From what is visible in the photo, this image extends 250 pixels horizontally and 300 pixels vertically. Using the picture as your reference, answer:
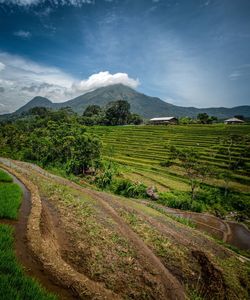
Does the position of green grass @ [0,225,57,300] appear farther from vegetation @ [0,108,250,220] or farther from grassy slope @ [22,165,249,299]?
vegetation @ [0,108,250,220]

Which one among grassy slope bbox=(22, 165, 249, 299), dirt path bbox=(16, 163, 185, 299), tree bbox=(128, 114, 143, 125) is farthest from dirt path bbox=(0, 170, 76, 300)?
tree bbox=(128, 114, 143, 125)

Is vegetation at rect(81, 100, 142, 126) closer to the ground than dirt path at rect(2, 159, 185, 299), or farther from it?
farther from it

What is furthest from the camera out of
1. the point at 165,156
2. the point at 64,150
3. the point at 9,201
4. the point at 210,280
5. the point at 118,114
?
the point at 118,114

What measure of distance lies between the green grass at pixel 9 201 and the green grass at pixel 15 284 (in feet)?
12.4

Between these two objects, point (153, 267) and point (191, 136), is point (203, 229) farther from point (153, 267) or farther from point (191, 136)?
point (191, 136)

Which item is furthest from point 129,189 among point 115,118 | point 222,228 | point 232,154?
point 115,118

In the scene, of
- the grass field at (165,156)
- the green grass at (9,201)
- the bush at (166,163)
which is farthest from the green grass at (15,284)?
the bush at (166,163)

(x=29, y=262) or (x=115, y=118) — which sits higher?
(x=115, y=118)

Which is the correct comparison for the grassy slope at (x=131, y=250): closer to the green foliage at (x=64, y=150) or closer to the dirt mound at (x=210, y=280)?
the dirt mound at (x=210, y=280)

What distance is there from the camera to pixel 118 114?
111 metres

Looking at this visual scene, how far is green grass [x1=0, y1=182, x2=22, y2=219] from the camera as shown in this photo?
952cm

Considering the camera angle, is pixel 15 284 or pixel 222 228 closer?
pixel 15 284

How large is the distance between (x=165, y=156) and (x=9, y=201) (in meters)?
41.3

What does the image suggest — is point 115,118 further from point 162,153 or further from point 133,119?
point 162,153
